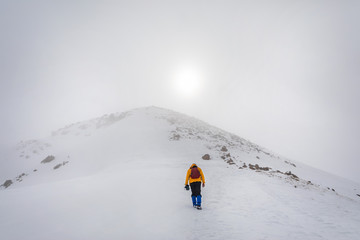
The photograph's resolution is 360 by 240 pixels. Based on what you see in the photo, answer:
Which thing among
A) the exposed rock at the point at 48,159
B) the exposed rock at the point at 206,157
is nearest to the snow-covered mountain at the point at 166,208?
the exposed rock at the point at 206,157

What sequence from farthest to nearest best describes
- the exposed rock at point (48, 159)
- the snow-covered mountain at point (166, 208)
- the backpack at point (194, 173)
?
the exposed rock at point (48, 159)
the backpack at point (194, 173)
the snow-covered mountain at point (166, 208)

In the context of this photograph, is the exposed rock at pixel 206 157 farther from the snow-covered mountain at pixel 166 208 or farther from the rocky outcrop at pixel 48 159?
the rocky outcrop at pixel 48 159

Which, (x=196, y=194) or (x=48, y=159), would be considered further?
(x=48, y=159)

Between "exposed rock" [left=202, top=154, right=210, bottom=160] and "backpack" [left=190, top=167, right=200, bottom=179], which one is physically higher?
"backpack" [left=190, top=167, right=200, bottom=179]

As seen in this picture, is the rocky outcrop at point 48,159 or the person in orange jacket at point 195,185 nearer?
the person in orange jacket at point 195,185

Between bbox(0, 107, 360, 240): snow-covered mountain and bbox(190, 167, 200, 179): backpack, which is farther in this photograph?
bbox(190, 167, 200, 179): backpack

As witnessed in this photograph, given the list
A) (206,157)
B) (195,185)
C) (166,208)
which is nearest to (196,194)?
(195,185)

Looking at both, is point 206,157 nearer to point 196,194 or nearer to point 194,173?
point 194,173

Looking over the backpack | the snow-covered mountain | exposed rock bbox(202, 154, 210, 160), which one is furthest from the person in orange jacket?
exposed rock bbox(202, 154, 210, 160)

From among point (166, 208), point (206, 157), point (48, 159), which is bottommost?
point (48, 159)

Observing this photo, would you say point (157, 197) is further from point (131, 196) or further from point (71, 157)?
point (71, 157)

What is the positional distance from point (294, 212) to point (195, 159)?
16648mm

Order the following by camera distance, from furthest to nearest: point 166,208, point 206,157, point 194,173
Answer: point 206,157 < point 194,173 < point 166,208

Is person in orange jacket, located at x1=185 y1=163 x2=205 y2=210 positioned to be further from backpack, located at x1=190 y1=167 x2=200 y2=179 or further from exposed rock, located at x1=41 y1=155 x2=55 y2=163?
exposed rock, located at x1=41 y1=155 x2=55 y2=163
